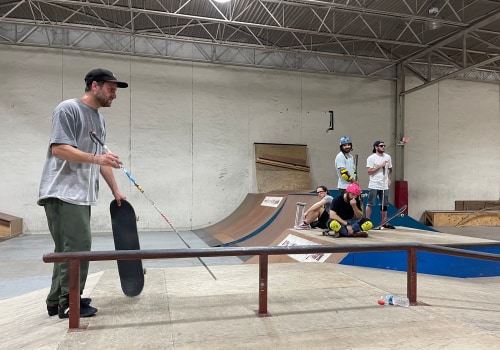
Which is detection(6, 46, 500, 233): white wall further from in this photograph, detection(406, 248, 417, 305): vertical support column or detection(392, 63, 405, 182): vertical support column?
detection(406, 248, 417, 305): vertical support column

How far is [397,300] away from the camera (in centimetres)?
250

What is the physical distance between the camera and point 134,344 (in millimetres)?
1776

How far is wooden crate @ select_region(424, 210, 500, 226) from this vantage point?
11273 mm

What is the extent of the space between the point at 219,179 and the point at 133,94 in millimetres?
3656

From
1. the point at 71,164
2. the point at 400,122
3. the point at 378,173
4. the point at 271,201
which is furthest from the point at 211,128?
the point at 71,164

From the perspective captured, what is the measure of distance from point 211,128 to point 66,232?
29.2 ft

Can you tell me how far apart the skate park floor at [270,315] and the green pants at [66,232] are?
249mm

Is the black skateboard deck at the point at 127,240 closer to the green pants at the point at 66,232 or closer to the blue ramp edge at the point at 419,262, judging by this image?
the green pants at the point at 66,232

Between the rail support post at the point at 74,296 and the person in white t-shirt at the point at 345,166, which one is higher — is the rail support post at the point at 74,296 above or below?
below

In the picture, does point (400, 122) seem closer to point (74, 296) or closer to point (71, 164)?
point (71, 164)

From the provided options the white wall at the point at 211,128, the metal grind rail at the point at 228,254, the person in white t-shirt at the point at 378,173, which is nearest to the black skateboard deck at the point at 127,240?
the metal grind rail at the point at 228,254

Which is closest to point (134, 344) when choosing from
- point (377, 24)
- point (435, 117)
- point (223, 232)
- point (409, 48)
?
point (223, 232)

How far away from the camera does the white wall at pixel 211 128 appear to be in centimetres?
947

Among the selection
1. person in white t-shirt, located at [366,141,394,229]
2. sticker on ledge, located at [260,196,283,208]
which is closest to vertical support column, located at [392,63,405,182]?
sticker on ledge, located at [260,196,283,208]
